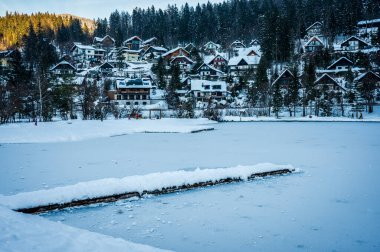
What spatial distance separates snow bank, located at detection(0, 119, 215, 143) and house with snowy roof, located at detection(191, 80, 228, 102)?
988 inches

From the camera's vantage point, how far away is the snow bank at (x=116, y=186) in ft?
19.4

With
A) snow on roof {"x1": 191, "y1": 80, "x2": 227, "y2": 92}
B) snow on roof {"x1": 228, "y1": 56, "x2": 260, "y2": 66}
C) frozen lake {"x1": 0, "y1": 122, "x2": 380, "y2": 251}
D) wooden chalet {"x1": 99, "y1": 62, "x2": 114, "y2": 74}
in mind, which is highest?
snow on roof {"x1": 228, "y1": 56, "x2": 260, "y2": 66}

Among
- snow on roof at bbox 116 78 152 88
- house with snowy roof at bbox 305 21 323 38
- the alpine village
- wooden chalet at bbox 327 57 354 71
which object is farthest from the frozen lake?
house with snowy roof at bbox 305 21 323 38

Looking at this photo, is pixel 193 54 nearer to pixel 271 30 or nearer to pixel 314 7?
pixel 271 30

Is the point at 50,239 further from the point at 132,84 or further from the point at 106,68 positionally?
the point at 106,68

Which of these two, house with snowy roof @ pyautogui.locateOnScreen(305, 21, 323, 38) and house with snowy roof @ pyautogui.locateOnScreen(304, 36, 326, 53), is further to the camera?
house with snowy roof @ pyautogui.locateOnScreen(305, 21, 323, 38)

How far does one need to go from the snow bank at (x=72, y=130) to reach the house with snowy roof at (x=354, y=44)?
45048 mm

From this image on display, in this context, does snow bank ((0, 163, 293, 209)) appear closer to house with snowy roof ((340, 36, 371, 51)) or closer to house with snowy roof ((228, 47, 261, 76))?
house with snowy roof ((228, 47, 261, 76))

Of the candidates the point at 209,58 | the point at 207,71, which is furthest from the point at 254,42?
the point at 207,71

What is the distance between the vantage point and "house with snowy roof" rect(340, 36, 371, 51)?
54.9 m

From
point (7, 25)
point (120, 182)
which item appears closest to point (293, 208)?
point (120, 182)

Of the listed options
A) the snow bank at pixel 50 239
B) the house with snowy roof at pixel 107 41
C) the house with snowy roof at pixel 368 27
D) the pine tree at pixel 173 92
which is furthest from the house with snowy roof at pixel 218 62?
the snow bank at pixel 50 239

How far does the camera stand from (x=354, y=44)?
5597 centimetres

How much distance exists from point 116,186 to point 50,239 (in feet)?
8.94
